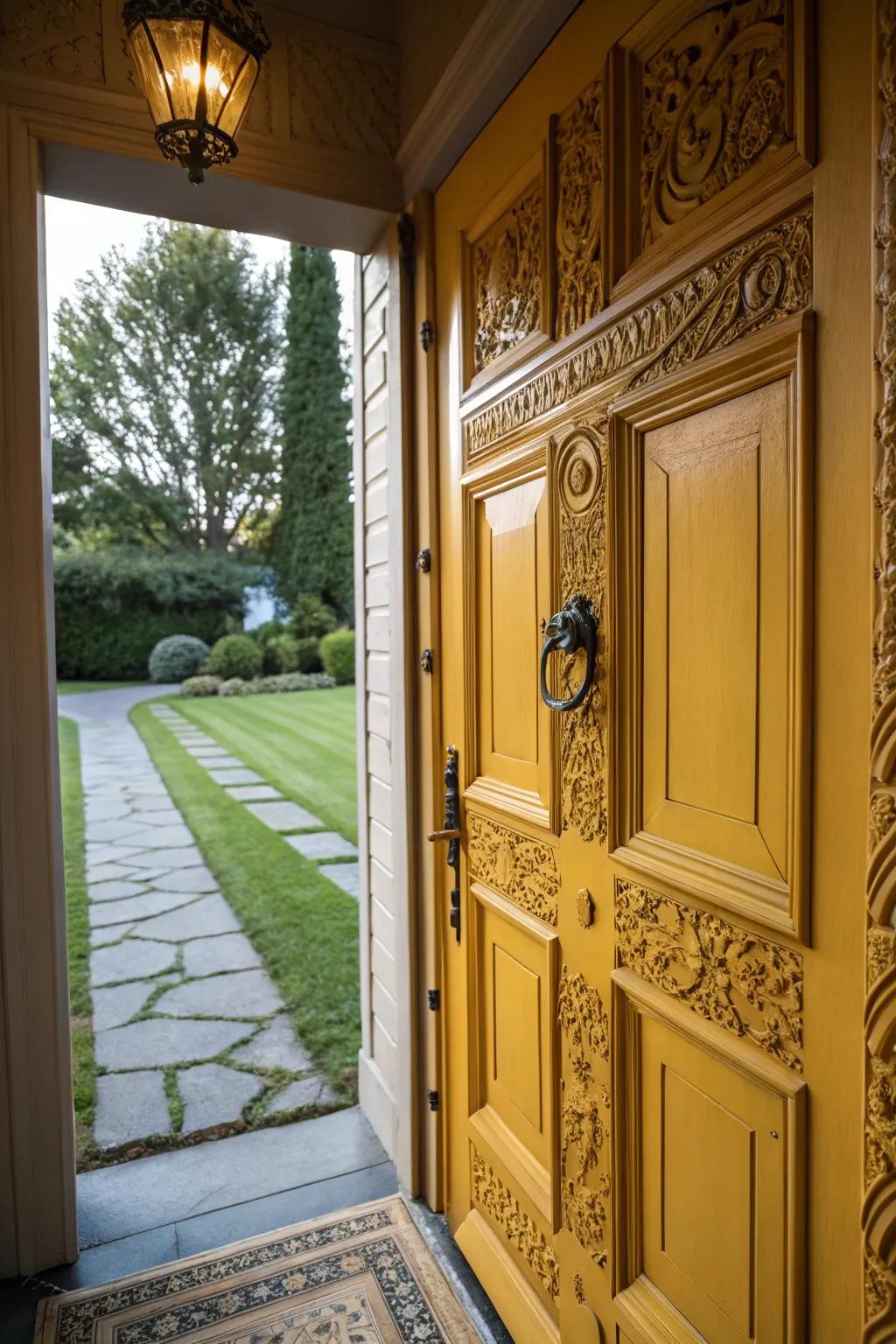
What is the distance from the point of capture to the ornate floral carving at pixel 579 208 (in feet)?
4.02

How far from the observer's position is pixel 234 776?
23.5 feet

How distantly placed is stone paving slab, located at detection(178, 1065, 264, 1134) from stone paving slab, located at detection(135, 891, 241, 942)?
1248 mm

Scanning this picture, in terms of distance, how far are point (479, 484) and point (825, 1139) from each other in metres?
1.25

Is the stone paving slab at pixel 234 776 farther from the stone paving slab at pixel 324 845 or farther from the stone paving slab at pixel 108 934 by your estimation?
the stone paving slab at pixel 108 934

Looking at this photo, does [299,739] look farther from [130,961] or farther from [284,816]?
[130,961]

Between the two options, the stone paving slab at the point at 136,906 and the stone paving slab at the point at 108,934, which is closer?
the stone paving slab at the point at 108,934

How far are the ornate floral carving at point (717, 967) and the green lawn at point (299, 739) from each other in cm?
435

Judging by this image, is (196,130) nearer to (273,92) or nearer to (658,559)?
(273,92)

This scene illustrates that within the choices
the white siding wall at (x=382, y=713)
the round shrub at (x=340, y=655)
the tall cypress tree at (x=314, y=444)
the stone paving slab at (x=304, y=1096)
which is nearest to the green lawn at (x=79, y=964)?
the stone paving slab at (x=304, y=1096)

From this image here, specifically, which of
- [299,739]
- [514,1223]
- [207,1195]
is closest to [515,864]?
[514,1223]

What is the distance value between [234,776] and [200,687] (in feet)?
18.9

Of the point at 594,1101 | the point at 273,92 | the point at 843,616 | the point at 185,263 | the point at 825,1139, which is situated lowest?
the point at 594,1101

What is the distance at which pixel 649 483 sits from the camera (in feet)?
3.72

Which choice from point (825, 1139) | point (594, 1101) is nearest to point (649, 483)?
point (825, 1139)
